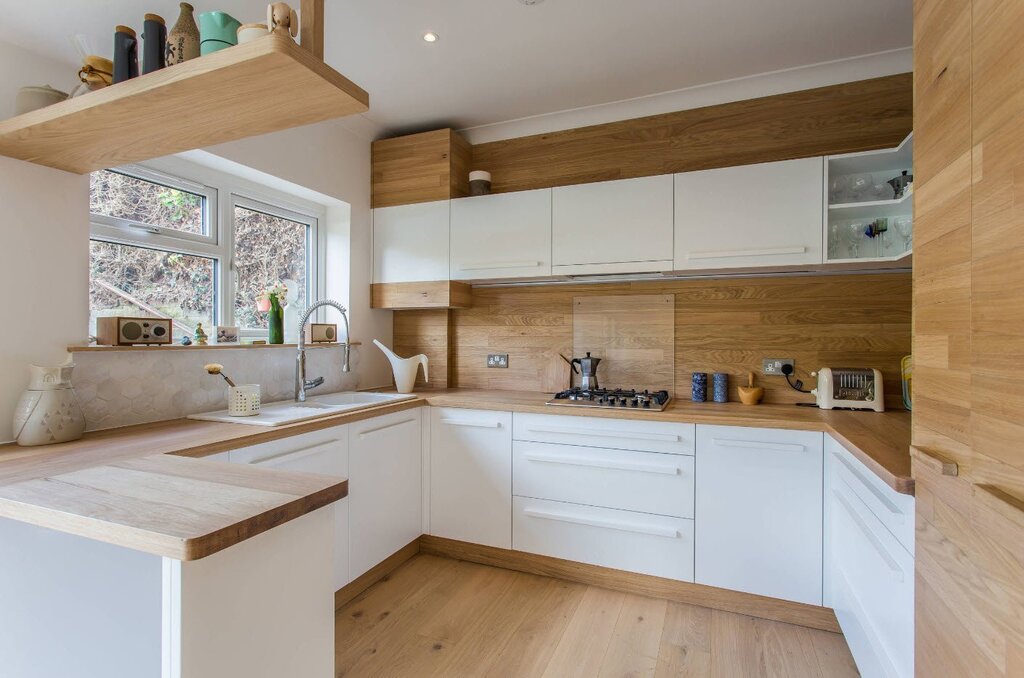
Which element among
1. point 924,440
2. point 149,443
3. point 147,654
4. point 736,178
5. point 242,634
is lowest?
point 147,654

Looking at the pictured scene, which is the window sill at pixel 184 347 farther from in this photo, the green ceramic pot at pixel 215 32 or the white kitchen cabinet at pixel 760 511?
the white kitchen cabinet at pixel 760 511

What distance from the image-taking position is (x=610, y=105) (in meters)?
2.81

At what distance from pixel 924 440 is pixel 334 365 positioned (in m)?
2.70

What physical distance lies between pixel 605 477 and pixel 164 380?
1.98 meters

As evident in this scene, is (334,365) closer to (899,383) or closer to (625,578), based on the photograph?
(625,578)

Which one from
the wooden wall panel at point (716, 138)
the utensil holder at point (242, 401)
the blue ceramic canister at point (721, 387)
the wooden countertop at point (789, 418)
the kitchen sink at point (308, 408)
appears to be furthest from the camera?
the blue ceramic canister at point (721, 387)

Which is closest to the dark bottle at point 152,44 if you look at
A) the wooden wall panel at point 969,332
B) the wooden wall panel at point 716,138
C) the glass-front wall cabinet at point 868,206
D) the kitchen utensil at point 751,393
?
the wooden wall panel at point 969,332

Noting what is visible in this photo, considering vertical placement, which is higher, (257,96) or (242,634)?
(257,96)

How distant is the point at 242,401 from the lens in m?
2.13

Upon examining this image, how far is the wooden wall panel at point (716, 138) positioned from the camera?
2.35 m

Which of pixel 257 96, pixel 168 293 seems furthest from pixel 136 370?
pixel 257 96

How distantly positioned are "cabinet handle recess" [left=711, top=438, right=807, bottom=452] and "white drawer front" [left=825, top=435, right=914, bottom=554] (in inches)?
4.6

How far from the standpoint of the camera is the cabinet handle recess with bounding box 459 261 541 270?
8.95 ft

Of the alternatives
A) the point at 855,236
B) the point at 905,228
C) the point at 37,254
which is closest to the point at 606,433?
the point at 855,236
